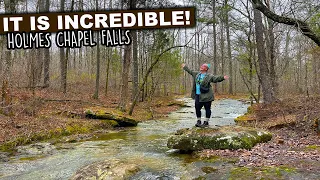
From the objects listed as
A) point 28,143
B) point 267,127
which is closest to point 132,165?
point 28,143

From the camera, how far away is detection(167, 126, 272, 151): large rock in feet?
26.0

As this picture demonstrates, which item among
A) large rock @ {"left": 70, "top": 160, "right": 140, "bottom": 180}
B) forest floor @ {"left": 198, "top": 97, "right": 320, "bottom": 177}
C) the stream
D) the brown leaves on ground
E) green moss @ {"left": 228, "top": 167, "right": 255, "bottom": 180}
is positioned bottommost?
the stream

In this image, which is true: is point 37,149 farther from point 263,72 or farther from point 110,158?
point 263,72

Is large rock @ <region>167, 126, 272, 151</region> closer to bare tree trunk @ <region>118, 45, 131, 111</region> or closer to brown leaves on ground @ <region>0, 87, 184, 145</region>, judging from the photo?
brown leaves on ground @ <region>0, 87, 184, 145</region>

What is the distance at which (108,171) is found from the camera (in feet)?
21.1

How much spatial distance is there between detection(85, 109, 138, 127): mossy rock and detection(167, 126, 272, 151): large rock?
6.58 m

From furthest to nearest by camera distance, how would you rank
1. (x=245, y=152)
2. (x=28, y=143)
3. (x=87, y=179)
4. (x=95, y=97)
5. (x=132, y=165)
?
(x=95, y=97) < (x=28, y=143) < (x=245, y=152) < (x=132, y=165) < (x=87, y=179)

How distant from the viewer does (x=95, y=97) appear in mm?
23469

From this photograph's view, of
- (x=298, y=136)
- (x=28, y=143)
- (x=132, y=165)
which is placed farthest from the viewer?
(x=28, y=143)

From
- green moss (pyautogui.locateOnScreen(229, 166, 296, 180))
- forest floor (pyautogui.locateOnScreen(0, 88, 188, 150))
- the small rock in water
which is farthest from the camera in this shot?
forest floor (pyautogui.locateOnScreen(0, 88, 188, 150))

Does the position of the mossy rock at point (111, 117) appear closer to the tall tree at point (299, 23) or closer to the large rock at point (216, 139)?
the large rock at point (216, 139)

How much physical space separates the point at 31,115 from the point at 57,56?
40.9 m

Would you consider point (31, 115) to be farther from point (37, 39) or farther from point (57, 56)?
point (57, 56)

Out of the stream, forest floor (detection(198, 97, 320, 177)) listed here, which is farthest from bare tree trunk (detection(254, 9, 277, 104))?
the stream
